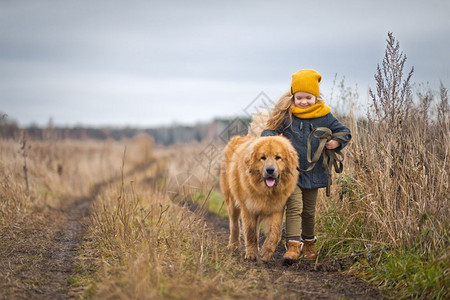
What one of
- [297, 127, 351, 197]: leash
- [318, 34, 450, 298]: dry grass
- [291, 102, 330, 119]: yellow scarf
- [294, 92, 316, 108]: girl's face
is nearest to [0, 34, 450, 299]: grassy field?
[318, 34, 450, 298]: dry grass

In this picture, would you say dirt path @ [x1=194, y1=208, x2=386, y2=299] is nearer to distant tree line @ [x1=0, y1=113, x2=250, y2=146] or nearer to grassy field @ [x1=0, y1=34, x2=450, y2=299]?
grassy field @ [x1=0, y1=34, x2=450, y2=299]

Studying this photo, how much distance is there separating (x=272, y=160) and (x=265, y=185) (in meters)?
0.30

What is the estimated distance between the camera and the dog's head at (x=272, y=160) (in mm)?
4227

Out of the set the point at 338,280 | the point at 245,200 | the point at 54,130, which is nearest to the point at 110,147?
the point at 54,130

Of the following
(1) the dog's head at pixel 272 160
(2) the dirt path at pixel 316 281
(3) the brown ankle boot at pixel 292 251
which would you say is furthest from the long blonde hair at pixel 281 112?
(2) the dirt path at pixel 316 281

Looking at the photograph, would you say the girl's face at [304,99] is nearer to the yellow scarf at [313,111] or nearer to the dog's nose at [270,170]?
the yellow scarf at [313,111]

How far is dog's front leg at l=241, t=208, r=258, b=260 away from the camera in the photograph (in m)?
4.55

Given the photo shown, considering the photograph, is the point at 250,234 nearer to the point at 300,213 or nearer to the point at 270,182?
the point at 300,213

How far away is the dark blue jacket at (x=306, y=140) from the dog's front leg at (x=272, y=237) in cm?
46

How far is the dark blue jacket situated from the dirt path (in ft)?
2.75

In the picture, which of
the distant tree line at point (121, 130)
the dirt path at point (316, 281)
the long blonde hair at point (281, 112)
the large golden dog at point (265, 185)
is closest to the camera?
the dirt path at point (316, 281)

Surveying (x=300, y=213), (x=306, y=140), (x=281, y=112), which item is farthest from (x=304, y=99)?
(x=300, y=213)

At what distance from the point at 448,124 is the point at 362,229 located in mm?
1503

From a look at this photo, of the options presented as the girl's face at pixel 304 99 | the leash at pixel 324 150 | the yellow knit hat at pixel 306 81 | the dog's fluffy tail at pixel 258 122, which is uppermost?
the yellow knit hat at pixel 306 81
